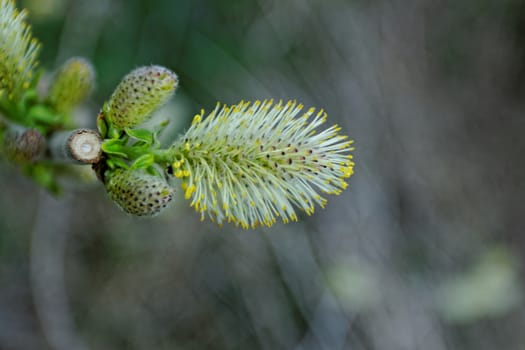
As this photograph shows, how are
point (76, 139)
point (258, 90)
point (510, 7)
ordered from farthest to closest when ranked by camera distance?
point (510, 7)
point (258, 90)
point (76, 139)

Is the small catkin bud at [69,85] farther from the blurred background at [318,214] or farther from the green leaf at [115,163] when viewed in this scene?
the blurred background at [318,214]

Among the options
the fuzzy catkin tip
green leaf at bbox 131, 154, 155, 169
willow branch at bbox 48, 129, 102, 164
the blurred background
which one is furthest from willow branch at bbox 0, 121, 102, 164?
the blurred background

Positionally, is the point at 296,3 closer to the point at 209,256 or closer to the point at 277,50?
the point at 277,50

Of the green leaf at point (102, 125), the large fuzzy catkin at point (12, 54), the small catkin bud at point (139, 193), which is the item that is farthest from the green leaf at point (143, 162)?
the large fuzzy catkin at point (12, 54)

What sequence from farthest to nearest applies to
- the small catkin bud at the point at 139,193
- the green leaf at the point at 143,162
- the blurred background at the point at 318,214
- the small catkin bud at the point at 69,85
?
the blurred background at the point at 318,214, the small catkin bud at the point at 69,85, the green leaf at the point at 143,162, the small catkin bud at the point at 139,193

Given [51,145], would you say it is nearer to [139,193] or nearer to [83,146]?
[83,146]

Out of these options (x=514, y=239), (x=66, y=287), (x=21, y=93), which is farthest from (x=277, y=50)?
(x=514, y=239)

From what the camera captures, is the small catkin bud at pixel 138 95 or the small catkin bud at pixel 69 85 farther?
the small catkin bud at pixel 69 85

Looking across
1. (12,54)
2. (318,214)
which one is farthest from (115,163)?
(318,214)
